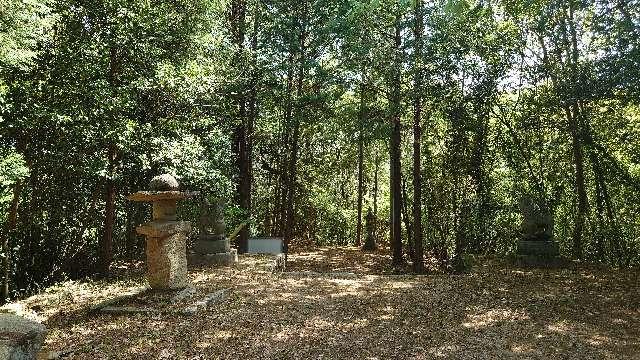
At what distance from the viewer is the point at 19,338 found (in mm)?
3023

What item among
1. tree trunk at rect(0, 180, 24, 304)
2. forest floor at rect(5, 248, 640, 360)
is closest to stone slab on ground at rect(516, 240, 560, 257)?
forest floor at rect(5, 248, 640, 360)

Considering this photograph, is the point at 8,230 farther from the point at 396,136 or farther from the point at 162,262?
the point at 396,136

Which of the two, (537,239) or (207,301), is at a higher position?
(537,239)

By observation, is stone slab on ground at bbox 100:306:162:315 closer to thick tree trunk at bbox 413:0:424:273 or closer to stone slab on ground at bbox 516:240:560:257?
thick tree trunk at bbox 413:0:424:273

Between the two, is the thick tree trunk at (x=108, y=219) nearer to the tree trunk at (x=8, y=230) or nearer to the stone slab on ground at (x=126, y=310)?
the tree trunk at (x=8, y=230)

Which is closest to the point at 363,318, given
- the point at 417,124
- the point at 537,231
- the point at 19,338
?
the point at 19,338

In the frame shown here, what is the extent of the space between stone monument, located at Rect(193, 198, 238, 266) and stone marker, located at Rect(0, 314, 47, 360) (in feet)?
28.0

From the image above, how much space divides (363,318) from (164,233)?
3.61m

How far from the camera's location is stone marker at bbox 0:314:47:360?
9.73 feet

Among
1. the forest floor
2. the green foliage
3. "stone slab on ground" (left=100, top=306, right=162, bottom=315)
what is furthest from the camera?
the green foliage

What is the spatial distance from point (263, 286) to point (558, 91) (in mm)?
7840

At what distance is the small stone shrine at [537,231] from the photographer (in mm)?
10672

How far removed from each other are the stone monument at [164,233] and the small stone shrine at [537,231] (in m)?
7.94

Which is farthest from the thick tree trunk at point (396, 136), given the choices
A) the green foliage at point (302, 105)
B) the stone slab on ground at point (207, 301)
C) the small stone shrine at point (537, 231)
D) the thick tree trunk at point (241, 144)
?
the stone slab on ground at point (207, 301)
